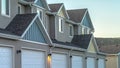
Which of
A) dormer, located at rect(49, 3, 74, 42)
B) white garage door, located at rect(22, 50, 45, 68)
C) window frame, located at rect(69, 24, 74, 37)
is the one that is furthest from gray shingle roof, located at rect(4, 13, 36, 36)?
window frame, located at rect(69, 24, 74, 37)

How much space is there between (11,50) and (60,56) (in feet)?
30.6

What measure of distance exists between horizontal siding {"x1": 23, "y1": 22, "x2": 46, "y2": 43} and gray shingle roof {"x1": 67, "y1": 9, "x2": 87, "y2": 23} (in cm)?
2018

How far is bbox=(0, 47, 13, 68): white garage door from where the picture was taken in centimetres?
1984

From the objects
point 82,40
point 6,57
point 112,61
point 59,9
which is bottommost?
point 112,61

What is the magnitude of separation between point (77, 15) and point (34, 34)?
2257 centimetres

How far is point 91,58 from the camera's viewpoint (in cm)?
3969

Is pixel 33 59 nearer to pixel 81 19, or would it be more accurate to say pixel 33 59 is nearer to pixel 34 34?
pixel 34 34

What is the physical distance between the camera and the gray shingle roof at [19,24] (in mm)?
22148

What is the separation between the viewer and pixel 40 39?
25.1 m

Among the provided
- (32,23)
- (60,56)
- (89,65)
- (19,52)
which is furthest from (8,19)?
(89,65)

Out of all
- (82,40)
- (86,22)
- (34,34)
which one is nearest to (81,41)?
(82,40)

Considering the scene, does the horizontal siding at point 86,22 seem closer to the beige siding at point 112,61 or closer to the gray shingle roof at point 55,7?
the gray shingle roof at point 55,7

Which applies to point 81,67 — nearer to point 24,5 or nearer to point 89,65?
point 89,65

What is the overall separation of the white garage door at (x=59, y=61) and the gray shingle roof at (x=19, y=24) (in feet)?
15.6
